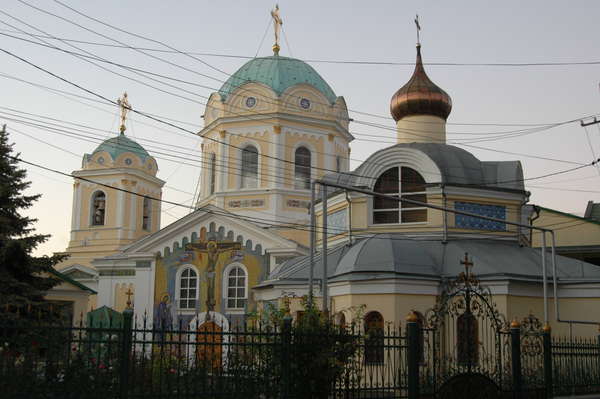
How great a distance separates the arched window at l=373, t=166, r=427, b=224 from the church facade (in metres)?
0.03

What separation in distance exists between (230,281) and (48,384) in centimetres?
1776

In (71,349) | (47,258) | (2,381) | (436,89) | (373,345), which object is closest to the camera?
(2,381)

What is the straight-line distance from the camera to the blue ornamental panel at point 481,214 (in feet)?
74.7

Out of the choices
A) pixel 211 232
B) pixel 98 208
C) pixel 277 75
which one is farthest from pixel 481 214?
pixel 98 208

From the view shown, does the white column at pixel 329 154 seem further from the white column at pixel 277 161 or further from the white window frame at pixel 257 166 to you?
the white window frame at pixel 257 166

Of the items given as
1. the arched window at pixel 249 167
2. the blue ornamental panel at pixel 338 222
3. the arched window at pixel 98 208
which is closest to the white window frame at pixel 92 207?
the arched window at pixel 98 208

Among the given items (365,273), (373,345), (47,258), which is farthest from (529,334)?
(47,258)

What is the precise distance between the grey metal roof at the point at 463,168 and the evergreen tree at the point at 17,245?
32.6ft

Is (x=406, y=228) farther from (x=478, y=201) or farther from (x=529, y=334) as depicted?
(x=529, y=334)

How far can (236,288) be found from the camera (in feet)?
86.9

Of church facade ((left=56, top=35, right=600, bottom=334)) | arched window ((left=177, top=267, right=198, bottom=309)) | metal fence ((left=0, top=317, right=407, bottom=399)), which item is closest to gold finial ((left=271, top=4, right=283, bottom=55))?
church facade ((left=56, top=35, right=600, bottom=334))

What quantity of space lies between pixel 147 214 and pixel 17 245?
1968 cm

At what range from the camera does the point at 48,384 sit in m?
8.89

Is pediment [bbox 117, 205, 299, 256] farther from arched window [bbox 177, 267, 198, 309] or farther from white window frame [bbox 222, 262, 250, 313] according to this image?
arched window [bbox 177, 267, 198, 309]
